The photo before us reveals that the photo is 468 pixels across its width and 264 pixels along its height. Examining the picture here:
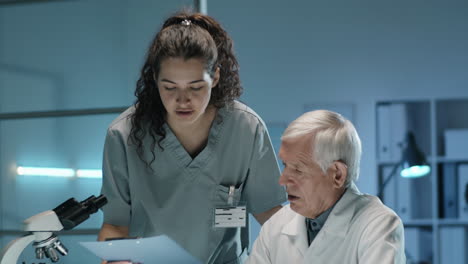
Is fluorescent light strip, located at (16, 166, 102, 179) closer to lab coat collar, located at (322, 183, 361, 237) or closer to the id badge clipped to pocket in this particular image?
the id badge clipped to pocket

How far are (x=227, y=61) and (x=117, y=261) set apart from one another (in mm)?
658

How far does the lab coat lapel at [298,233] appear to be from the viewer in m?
1.62

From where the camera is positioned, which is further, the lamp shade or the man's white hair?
the lamp shade

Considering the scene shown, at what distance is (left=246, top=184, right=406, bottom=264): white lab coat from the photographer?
1421 millimetres

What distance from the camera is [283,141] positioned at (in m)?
1.54

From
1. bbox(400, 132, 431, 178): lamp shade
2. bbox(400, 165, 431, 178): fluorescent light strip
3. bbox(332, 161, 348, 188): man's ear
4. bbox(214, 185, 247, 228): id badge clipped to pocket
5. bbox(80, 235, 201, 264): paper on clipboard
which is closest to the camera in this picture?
bbox(80, 235, 201, 264): paper on clipboard

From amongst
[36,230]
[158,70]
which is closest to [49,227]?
[36,230]

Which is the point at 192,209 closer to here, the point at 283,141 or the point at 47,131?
the point at 283,141

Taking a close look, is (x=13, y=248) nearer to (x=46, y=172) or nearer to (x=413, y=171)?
(x=46, y=172)

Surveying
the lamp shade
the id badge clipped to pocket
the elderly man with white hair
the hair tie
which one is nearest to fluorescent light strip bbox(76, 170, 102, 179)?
the id badge clipped to pocket

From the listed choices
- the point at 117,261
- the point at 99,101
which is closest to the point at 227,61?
the point at 117,261

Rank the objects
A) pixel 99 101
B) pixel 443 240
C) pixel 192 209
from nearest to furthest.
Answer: pixel 192 209 < pixel 99 101 < pixel 443 240

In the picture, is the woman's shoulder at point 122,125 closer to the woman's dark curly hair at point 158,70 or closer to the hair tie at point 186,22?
the woman's dark curly hair at point 158,70

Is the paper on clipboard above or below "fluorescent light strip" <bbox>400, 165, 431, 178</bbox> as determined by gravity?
above
